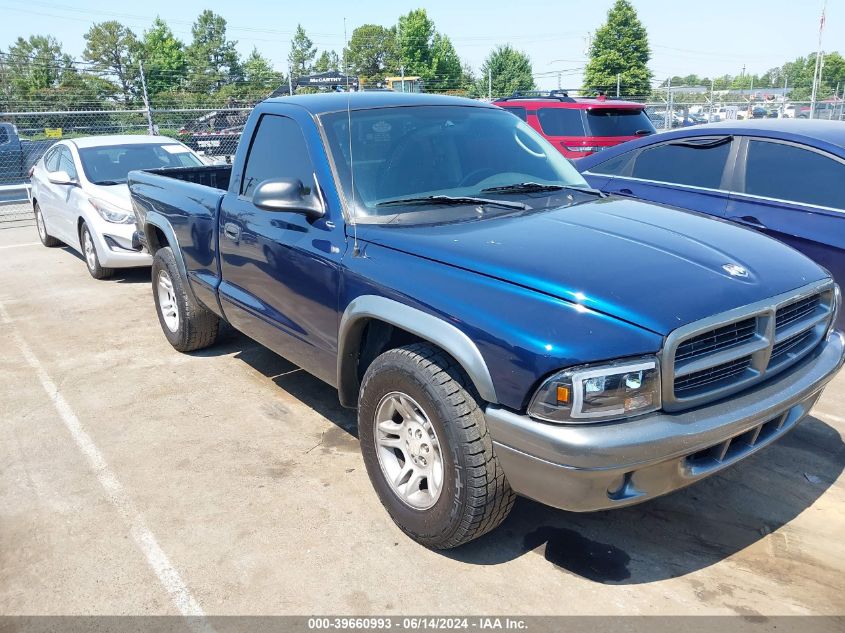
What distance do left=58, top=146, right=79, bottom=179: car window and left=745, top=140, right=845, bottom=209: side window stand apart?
24.1 ft

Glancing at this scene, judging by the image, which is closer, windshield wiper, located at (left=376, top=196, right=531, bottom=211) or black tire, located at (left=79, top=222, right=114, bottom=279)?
windshield wiper, located at (left=376, top=196, right=531, bottom=211)

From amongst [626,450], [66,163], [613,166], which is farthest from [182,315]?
[66,163]

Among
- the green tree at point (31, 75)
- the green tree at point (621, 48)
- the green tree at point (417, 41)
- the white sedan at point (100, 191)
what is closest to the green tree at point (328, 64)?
the white sedan at point (100, 191)

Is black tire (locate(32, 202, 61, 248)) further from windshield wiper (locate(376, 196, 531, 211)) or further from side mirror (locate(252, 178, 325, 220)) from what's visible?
windshield wiper (locate(376, 196, 531, 211))

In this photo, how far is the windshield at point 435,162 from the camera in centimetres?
339

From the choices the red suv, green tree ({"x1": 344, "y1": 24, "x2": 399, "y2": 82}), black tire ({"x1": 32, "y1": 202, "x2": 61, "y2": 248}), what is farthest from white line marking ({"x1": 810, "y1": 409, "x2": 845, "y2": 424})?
green tree ({"x1": 344, "y1": 24, "x2": 399, "y2": 82})

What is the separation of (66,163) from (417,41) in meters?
68.3

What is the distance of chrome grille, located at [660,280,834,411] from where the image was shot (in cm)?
241

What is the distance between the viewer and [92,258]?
26.6ft

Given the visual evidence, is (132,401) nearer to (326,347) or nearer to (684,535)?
(326,347)

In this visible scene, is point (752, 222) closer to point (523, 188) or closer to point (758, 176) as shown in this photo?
point (758, 176)

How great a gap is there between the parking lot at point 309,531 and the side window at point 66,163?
14.8ft

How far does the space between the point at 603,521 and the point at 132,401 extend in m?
3.25

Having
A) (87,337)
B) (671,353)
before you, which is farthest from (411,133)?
(87,337)
